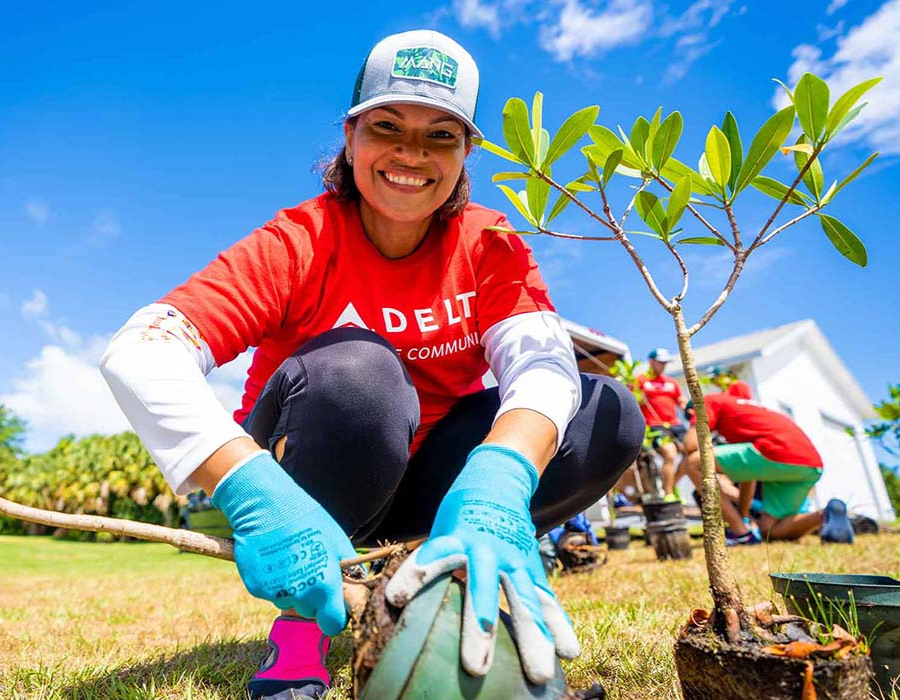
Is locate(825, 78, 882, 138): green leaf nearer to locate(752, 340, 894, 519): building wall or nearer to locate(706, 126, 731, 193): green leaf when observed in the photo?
locate(706, 126, 731, 193): green leaf

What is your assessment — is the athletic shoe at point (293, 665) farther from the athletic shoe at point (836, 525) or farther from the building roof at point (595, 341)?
the building roof at point (595, 341)

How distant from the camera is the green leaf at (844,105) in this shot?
4.01ft

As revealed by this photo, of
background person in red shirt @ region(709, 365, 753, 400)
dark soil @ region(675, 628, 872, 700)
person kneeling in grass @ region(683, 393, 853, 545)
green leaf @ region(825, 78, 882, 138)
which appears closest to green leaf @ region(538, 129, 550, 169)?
green leaf @ region(825, 78, 882, 138)

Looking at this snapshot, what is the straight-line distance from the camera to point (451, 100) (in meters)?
1.62

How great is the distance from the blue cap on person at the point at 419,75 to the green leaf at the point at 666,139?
494 millimetres

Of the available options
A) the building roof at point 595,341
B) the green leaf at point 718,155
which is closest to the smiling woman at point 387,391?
the green leaf at point 718,155

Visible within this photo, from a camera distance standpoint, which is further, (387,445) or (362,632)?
(387,445)

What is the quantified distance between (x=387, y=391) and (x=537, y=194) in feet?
2.06

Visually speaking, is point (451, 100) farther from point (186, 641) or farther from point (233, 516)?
point (186, 641)

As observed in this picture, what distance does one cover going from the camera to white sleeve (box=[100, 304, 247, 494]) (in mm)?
1223

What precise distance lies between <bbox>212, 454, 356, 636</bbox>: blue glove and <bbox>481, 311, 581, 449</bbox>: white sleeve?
0.49 meters

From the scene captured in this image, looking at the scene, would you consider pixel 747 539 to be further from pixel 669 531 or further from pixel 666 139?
pixel 666 139

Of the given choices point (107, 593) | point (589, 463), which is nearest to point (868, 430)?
point (589, 463)

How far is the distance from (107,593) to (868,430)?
699cm
